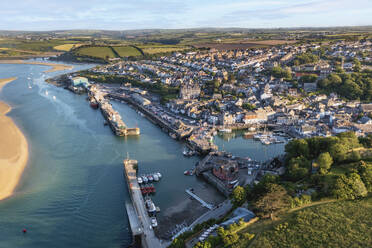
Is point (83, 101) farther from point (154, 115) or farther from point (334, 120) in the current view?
point (334, 120)

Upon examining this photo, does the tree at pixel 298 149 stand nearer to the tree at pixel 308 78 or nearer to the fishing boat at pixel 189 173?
the fishing boat at pixel 189 173

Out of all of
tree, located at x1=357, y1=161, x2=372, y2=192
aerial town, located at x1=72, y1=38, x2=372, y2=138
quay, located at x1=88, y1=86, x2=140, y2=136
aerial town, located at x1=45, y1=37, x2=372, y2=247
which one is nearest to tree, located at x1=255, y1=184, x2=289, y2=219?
aerial town, located at x1=45, y1=37, x2=372, y2=247

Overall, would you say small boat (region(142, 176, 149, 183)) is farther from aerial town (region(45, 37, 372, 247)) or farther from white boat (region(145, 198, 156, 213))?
white boat (region(145, 198, 156, 213))

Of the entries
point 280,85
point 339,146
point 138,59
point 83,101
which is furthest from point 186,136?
point 138,59

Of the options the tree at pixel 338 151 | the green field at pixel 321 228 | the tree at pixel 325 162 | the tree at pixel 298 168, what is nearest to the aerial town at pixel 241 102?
the tree at pixel 298 168

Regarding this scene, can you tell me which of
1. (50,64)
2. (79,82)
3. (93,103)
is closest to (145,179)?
(93,103)
